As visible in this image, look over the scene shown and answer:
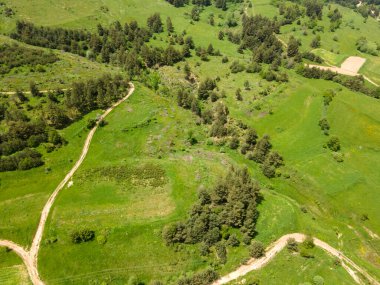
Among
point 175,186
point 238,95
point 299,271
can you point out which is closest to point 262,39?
point 238,95

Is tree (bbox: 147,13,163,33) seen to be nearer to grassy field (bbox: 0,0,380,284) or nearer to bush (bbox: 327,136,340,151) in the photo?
grassy field (bbox: 0,0,380,284)

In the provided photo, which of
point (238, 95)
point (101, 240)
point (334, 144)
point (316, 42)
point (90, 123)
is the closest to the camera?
point (101, 240)

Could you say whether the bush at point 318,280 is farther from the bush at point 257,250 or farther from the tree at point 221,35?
the tree at point 221,35

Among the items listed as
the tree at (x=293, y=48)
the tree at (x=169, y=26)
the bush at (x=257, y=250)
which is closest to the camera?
the bush at (x=257, y=250)

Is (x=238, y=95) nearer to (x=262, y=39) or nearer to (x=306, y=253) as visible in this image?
(x=262, y=39)

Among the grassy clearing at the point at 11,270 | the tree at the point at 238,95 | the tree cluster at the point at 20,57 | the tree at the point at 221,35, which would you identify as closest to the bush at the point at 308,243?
the grassy clearing at the point at 11,270

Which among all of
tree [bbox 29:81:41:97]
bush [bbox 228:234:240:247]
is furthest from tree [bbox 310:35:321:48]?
tree [bbox 29:81:41:97]
